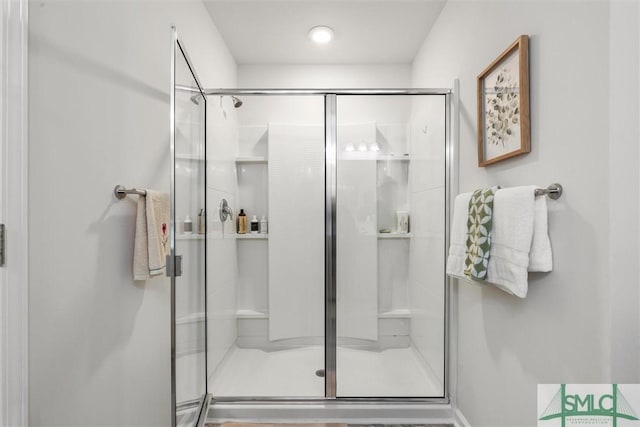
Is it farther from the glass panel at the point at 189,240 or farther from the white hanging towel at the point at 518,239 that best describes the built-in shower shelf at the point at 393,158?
the glass panel at the point at 189,240

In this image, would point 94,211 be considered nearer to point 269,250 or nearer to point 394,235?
point 269,250

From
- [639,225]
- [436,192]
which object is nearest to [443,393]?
[436,192]

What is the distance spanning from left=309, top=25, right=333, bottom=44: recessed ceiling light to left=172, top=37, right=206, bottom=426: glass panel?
42.2 inches

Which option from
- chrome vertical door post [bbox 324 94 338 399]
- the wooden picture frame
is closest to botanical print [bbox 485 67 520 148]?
the wooden picture frame

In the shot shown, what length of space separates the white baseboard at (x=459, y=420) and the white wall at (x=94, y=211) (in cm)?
141

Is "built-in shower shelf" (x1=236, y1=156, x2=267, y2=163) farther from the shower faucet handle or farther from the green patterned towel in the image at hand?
the green patterned towel

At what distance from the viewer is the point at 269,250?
1.96m

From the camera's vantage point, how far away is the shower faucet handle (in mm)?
1846

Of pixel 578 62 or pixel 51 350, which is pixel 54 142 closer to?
pixel 51 350

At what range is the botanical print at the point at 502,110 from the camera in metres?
1.19

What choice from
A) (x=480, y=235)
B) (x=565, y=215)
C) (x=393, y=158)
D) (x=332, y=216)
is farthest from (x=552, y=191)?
(x=332, y=216)

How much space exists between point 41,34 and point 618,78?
5.01ft

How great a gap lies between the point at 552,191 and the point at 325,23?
1830 mm

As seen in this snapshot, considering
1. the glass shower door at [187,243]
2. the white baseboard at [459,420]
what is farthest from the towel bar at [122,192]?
the white baseboard at [459,420]
